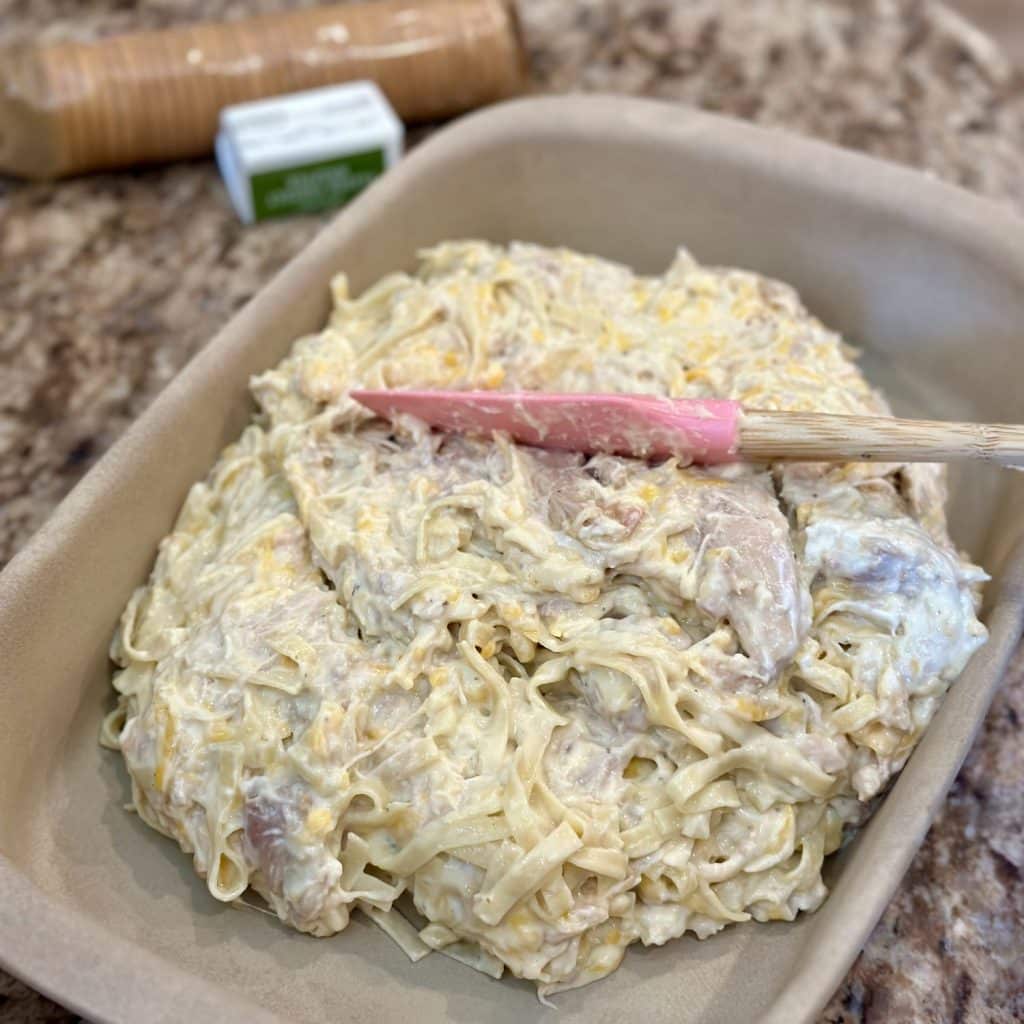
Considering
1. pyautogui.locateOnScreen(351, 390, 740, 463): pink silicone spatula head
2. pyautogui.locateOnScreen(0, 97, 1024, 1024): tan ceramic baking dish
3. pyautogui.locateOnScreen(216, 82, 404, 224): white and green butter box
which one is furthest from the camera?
pyautogui.locateOnScreen(216, 82, 404, 224): white and green butter box

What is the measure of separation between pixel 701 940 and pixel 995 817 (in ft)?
1.47

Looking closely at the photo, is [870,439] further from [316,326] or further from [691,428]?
[316,326]

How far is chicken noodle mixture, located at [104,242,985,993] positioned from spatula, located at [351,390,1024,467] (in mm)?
37

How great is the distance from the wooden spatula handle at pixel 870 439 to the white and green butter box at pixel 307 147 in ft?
3.44

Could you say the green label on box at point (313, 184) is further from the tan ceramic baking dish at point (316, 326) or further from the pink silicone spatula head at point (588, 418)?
the pink silicone spatula head at point (588, 418)

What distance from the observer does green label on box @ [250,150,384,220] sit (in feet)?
6.82

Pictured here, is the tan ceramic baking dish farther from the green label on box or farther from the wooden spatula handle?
the green label on box

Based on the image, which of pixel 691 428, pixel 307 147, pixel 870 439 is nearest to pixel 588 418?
pixel 691 428

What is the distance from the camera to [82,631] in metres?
1.41


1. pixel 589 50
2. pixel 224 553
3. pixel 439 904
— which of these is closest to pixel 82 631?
pixel 224 553

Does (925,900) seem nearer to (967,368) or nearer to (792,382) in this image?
(792,382)

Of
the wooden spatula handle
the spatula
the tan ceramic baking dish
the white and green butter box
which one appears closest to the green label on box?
the white and green butter box

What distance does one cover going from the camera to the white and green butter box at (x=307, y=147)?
2051mm

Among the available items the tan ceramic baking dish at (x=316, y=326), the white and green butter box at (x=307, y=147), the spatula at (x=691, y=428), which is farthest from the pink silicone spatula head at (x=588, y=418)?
the white and green butter box at (x=307, y=147)
